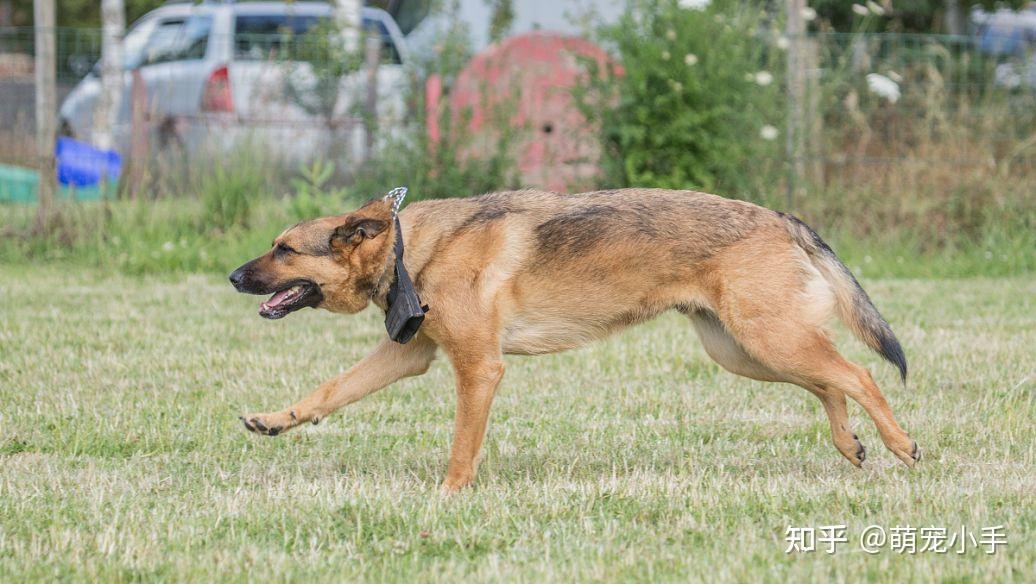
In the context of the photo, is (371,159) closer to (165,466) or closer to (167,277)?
(167,277)

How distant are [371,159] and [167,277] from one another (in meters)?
2.00

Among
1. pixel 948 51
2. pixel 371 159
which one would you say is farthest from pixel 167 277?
pixel 948 51

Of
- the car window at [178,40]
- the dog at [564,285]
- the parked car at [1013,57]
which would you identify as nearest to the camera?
the dog at [564,285]

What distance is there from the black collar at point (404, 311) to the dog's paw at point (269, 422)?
1.72ft

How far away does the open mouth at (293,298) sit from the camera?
4.73m

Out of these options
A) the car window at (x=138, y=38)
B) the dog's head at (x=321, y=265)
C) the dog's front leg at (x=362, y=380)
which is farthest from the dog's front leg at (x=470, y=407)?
the car window at (x=138, y=38)

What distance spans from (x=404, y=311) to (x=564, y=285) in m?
0.68

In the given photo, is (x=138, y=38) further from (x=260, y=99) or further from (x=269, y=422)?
(x=269, y=422)

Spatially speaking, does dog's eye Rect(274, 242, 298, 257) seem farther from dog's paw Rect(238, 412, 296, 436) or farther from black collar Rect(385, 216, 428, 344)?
dog's paw Rect(238, 412, 296, 436)

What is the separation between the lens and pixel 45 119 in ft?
33.7

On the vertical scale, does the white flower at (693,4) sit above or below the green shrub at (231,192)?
above

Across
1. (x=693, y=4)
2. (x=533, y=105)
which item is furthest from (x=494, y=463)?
(x=533, y=105)

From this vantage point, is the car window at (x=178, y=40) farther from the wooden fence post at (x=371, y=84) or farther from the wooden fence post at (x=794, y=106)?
the wooden fence post at (x=794, y=106)

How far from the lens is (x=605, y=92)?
33.8 feet
